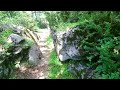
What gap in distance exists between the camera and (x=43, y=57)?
9.30 metres

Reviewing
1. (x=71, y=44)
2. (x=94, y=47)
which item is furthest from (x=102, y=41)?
(x=71, y=44)

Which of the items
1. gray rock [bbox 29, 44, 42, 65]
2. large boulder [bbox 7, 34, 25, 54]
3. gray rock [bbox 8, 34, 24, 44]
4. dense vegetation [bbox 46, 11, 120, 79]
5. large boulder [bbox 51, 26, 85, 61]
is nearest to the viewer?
dense vegetation [bbox 46, 11, 120, 79]

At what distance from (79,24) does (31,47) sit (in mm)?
2573

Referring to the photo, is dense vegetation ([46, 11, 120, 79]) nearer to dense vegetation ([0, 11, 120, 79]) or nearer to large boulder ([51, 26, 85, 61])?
dense vegetation ([0, 11, 120, 79])

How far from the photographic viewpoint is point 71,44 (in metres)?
6.71

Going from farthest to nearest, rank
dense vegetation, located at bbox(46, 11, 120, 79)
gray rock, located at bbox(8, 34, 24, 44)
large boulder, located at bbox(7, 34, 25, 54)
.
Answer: gray rock, located at bbox(8, 34, 24, 44) → large boulder, located at bbox(7, 34, 25, 54) → dense vegetation, located at bbox(46, 11, 120, 79)

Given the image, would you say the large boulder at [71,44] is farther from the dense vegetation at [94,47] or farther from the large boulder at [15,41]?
the large boulder at [15,41]

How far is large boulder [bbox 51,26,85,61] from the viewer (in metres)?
6.40

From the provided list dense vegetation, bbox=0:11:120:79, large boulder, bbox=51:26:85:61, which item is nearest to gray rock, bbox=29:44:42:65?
dense vegetation, bbox=0:11:120:79

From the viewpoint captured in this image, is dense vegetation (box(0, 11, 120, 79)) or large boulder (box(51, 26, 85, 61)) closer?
dense vegetation (box(0, 11, 120, 79))

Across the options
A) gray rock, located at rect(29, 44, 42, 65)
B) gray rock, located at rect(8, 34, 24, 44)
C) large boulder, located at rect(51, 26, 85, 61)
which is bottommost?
gray rock, located at rect(29, 44, 42, 65)

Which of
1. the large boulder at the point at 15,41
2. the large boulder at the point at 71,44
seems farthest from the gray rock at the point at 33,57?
the large boulder at the point at 71,44
